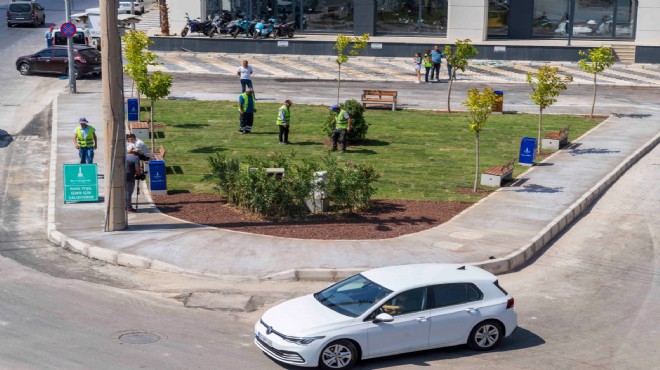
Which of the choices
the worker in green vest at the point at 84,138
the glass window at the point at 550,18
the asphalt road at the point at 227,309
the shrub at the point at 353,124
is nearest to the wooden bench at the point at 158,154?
the worker in green vest at the point at 84,138

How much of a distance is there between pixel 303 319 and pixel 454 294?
2.44m

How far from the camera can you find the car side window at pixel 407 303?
1426cm

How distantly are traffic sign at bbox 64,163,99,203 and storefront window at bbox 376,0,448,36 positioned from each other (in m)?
38.6

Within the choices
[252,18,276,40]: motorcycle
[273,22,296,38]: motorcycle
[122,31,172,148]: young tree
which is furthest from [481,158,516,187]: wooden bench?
[273,22,296,38]: motorcycle

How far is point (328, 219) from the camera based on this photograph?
22.1 m

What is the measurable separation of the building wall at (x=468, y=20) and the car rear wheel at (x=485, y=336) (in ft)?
140

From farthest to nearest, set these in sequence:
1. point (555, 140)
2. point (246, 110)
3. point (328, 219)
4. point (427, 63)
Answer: point (427, 63) < point (246, 110) < point (555, 140) < point (328, 219)

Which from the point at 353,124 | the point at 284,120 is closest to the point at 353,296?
the point at 284,120

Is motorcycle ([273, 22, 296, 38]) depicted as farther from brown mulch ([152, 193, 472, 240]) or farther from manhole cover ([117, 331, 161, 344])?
manhole cover ([117, 331, 161, 344])

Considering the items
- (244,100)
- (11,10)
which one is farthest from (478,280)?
(11,10)

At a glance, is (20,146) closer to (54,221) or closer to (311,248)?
(54,221)

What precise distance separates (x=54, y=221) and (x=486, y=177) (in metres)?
11.3

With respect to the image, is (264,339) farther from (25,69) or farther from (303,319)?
(25,69)

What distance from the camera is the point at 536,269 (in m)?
19.4
